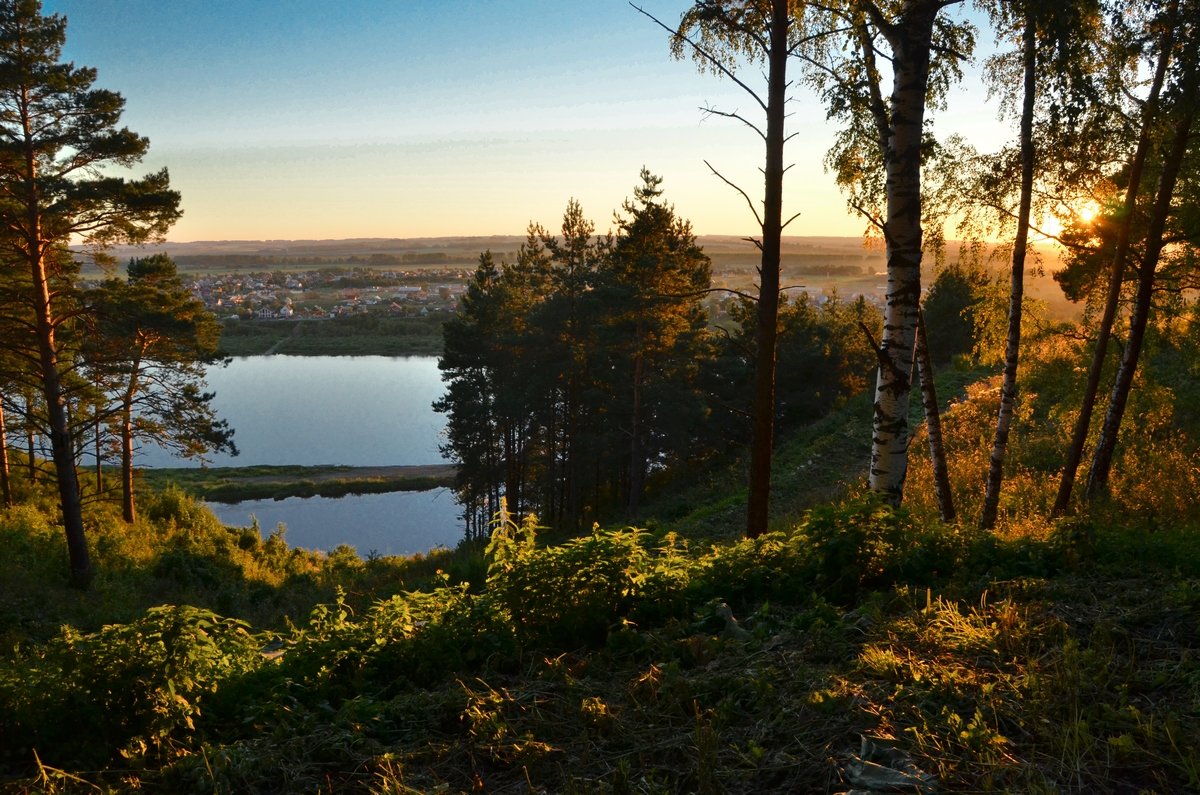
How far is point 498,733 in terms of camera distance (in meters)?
3.68

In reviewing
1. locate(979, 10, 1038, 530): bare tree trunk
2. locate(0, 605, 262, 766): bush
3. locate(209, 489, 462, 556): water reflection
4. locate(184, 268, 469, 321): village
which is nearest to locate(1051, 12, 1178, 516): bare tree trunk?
locate(979, 10, 1038, 530): bare tree trunk

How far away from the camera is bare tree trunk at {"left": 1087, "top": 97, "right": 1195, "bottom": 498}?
917 centimetres

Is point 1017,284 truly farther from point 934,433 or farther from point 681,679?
point 681,679

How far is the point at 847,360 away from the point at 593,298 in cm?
1862

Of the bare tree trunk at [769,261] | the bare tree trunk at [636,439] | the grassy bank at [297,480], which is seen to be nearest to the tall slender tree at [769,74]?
the bare tree trunk at [769,261]

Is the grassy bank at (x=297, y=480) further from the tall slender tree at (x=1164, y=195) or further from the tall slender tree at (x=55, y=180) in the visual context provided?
the tall slender tree at (x=1164, y=195)

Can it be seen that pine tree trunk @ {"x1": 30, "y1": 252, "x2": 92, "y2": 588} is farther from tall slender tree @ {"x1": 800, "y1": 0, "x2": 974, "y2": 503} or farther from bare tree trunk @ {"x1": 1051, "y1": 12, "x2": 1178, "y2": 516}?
bare tree trunk @ {"x1": 1051, "y1": 12, "x2": 1178, "y2": 516}

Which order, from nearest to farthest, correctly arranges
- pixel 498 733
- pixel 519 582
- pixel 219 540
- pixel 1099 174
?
pixel 498 733 < pixel 519 582 < pixel 1099 174 < pixel 219 540

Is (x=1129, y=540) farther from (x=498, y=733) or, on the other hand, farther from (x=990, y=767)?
(x=498, y=733)

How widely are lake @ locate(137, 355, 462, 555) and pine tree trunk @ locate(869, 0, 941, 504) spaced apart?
33.3 meters

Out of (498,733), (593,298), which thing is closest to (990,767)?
(498,733)

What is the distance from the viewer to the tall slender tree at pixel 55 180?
14602mm

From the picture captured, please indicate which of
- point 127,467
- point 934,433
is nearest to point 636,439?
point 934,433

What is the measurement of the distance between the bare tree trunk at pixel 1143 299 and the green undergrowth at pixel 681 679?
5.25 meters
